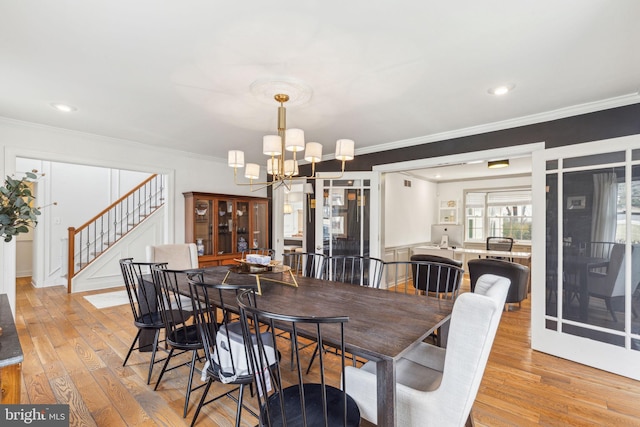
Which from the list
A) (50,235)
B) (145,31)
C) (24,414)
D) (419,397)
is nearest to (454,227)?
(419,397)

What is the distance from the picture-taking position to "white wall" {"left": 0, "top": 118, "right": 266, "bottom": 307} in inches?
136

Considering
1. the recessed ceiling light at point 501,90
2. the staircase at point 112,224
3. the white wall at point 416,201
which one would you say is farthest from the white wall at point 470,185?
the staircase at point 112,224

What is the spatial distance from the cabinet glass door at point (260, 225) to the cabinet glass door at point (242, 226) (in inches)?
5.4

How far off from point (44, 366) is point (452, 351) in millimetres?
3258

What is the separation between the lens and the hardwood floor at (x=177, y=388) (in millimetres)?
2012

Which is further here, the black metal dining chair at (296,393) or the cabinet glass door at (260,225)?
the cabinet glass door at (260,225)

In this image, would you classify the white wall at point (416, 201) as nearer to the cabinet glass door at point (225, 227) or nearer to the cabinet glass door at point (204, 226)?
the cabinet glass door at point (225, 227)

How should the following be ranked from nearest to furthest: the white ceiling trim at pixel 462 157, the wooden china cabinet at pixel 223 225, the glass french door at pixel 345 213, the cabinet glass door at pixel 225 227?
the white ceiling trim at pixel 462 157 → the glass french door at pixel 345 213 → the wooden china cabinet at pixel 223 225 → the cabinet glass door at pixel 225 227

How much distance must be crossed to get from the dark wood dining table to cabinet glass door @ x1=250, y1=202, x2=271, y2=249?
9.85 ft

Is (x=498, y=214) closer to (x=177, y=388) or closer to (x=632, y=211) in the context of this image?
(x=632, y=211)

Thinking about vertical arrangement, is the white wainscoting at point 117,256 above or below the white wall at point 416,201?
below

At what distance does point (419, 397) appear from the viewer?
1365 millimetres

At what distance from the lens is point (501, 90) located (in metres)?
2.53

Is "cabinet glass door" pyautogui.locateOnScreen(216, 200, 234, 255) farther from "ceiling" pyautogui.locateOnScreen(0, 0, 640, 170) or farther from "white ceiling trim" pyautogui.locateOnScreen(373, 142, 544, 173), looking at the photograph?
"white ceiling trim" pyautogui.locateOnScreen(373, 142, 544, 173)
